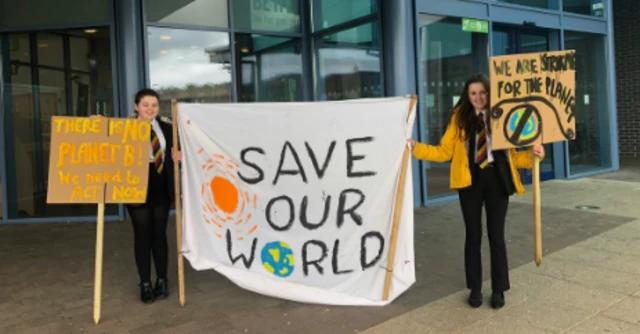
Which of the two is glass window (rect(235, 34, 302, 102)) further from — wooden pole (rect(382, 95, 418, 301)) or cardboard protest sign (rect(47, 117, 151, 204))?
wooden pole (rect(382, 95, 418, 301))

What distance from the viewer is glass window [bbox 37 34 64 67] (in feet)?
26.3

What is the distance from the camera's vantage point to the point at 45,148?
8.19 metres

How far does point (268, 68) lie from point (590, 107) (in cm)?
702

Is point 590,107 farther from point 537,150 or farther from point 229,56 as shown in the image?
point 537,150

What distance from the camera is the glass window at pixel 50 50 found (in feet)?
26.3

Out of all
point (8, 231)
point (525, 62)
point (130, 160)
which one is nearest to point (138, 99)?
point (130, 160)

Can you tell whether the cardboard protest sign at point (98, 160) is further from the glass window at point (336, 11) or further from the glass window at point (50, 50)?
the glass window at point (336, 11)

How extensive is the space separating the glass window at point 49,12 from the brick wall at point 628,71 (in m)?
12.7

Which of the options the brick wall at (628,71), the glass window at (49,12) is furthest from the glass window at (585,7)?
the glass window at (49,12)

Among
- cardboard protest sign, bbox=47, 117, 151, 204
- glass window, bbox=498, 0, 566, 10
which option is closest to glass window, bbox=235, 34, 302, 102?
glass window, bbox=498, 0, 566, 10

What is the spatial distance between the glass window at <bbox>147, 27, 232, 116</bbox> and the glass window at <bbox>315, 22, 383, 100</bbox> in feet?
5.86

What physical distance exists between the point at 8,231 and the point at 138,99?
15.4 feet

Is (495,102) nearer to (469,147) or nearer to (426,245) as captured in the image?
(469,147)

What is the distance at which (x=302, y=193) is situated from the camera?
4105 millimetres
